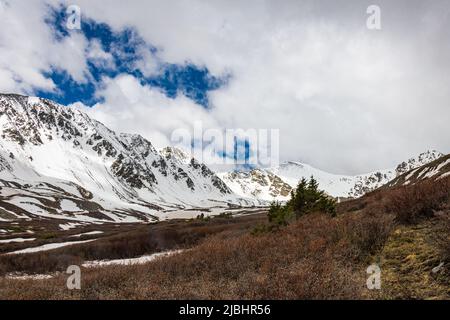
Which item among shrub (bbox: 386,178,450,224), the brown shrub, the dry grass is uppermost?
shrub (bbox: 386,178,450,224)

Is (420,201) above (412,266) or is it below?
above

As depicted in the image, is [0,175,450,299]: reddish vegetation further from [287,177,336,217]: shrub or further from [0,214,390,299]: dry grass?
[287,177,336,217]: shrub

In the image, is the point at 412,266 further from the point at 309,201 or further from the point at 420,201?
the point at 309,201

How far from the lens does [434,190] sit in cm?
1016

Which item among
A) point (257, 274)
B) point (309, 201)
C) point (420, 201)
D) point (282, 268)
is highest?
point (309, 201)

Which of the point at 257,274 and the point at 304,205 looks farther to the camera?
the point at 304,205

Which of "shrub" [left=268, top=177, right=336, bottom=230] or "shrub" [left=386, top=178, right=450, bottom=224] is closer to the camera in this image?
"shrub" [left=386, top=178, right=450, bottom=224]

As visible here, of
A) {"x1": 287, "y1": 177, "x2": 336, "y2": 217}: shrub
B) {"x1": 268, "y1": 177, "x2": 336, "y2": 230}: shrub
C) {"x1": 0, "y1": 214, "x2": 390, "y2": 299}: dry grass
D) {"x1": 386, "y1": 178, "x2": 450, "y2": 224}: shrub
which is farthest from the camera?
{"x1": 287, "y1": 177, "x2": 336, "y2": 217}: shrub

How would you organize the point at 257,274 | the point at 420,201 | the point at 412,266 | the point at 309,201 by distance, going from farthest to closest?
the point at 309,201 < the point at 420,201 < the point at 257,274 < the point at 412,266

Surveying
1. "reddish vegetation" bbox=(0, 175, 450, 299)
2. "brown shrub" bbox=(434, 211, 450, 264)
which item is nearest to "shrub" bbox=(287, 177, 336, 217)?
"reddish vegetation" bbox=(0, 175, 450, 299)

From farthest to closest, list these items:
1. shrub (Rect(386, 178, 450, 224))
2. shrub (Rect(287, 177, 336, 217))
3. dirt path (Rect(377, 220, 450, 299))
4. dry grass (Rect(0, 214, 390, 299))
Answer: shrub (Rect(287, 177, 336, 217)), shrub (Rect(386, 178, 450, 224)), dry grass (Rect(0, 214, 390, 299)), dirt path (Rect(377, 220, 450, 299))

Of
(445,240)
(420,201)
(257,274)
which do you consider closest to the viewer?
(445,240)

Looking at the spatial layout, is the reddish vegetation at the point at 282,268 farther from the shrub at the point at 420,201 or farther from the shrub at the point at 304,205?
the shrub at the point at 304,205

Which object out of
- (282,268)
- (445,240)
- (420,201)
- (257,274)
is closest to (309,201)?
(420,201)
